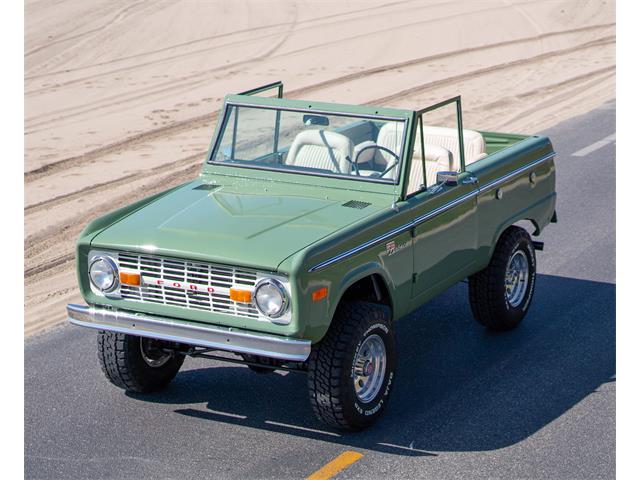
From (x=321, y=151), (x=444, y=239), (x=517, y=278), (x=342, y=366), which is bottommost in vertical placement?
(x=517, y=278)

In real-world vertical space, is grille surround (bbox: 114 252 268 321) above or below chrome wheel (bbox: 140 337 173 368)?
above

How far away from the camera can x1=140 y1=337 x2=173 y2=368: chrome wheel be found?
765 centimetres

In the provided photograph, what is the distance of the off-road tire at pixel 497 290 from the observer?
340 inches

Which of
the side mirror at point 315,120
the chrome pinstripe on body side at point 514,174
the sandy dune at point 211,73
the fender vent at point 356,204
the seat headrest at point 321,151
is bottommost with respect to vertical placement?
the sandy dune at point 211,73

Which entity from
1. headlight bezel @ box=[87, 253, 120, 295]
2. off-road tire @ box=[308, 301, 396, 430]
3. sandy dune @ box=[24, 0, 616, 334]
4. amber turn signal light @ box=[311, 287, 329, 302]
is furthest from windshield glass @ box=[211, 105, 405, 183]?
sandy dune @ box=[24, 0, 616, 334]

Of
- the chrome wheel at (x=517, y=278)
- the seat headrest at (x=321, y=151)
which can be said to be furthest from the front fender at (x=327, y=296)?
the chrome wheel at (x=517, y=278)

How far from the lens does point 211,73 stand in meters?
19.3

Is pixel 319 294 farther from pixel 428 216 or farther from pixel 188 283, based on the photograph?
pixel 428 216

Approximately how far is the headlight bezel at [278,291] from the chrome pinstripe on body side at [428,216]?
193 millimetres

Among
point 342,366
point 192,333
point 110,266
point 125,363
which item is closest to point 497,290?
point 342,366

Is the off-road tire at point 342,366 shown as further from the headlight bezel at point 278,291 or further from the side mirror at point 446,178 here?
the side mirror at point 446,178

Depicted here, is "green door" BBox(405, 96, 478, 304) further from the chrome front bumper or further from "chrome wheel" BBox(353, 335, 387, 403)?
the chrome front bumper

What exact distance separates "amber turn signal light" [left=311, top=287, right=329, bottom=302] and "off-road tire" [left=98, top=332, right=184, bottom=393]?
4.54ft

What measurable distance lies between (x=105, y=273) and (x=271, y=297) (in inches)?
45.4
